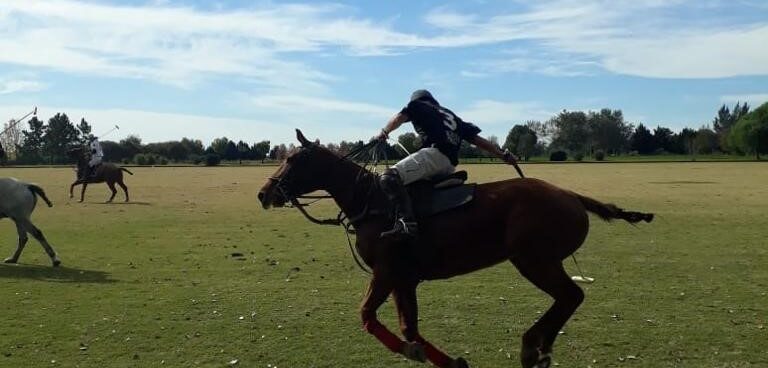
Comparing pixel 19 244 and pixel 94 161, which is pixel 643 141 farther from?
pixel 19 244

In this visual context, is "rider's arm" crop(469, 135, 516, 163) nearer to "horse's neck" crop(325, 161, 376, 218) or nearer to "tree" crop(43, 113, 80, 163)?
"horse's neck" crop(325, 161, 376, 218)

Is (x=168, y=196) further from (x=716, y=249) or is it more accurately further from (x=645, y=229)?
(x=716, y=249)

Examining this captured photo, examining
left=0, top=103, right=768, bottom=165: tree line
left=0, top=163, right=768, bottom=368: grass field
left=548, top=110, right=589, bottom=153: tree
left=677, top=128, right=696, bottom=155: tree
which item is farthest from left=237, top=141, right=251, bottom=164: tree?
left=0, top=163, right=768, bottom=368: grass field

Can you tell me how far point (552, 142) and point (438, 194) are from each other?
484 ft

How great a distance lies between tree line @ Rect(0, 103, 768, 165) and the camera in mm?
109188

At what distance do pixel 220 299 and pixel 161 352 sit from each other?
284 centimetres

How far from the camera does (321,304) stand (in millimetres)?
10344

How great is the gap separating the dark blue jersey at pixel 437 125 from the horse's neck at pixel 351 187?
0.69 meters

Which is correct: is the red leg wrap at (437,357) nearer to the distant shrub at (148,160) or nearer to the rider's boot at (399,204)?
the rider's boot at (399,204)

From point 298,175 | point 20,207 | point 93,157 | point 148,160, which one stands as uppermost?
point 93,157

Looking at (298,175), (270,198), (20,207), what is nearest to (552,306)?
(298,175)

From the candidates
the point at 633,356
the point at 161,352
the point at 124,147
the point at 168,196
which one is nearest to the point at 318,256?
the point at 161,352

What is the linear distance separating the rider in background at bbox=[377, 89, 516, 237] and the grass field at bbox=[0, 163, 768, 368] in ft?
7.00

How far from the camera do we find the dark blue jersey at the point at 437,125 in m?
6.82
